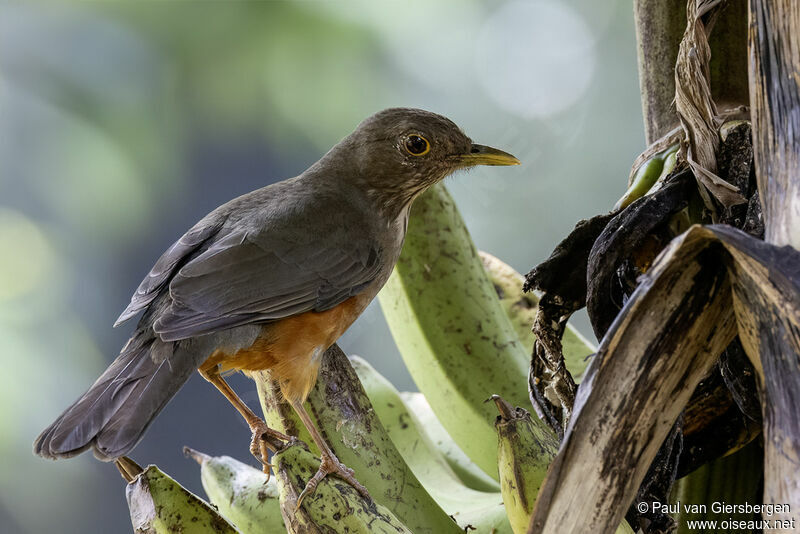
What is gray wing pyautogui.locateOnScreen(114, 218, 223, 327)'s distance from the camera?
1211 mm

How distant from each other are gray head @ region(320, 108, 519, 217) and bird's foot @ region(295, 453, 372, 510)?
533 millimetres

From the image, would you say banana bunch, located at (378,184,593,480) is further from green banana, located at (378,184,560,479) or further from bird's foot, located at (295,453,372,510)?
bird's foot, located at (295,453,372,510)

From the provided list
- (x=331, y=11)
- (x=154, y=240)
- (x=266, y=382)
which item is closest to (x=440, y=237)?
(x=266, y=382)

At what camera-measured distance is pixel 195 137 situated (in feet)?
9.62

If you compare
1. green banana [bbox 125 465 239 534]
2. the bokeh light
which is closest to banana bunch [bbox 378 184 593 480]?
green banana [bbox 125 465 239 534]

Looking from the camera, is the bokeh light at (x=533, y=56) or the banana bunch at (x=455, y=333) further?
the bokeh light at (x=533, y=56)

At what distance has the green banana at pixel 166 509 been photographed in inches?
36.6

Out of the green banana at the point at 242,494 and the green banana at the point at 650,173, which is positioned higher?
the green banana at the point at 650,173

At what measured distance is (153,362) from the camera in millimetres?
1056

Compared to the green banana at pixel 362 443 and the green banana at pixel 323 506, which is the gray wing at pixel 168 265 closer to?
the green banana at pixel 362 443

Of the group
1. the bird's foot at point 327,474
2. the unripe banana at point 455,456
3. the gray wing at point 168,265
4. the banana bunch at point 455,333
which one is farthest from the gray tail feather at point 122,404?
the unripe banana at point 455,456

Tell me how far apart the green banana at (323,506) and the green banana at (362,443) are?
0.26 m

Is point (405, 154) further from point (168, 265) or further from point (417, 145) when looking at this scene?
point (168, 265)

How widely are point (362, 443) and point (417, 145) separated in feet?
1.77
